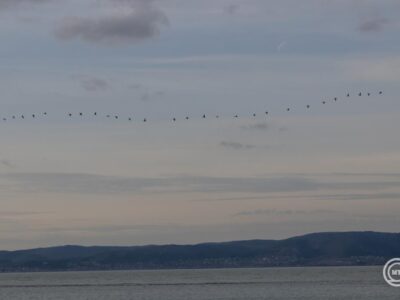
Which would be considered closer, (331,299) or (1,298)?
(331,299)

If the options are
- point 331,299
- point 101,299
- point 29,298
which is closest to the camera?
point 331,299

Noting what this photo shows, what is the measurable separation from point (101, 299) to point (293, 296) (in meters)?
29.8

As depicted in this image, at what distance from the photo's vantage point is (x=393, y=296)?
16450cm

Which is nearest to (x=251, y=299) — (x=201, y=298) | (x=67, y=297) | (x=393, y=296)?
(x=201, y=298)

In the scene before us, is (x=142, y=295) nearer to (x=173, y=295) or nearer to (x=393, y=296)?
(x=173, y=295)

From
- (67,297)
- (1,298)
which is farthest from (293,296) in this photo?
(1,298)

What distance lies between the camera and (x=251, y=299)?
548 ft

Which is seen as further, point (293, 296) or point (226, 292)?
point (226, 292)

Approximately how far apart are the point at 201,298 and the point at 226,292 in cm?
2137

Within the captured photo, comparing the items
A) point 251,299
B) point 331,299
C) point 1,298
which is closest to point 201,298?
point 251,299

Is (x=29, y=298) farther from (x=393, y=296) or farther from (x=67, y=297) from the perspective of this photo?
(x=393, y=296)

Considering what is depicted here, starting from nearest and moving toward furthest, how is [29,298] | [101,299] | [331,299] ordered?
[331,299] → [101,299] → [29,298]

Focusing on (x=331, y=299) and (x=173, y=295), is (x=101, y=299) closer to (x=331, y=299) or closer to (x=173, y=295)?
(x=173, y=295)

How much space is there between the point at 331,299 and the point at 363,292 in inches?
935
